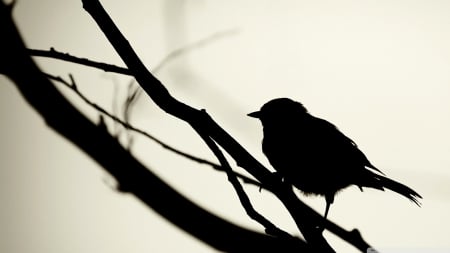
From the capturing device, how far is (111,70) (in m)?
1.81

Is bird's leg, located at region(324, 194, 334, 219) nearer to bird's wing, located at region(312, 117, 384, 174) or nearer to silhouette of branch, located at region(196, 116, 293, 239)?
bird's wing, located at region(312, 117, 384, 174)

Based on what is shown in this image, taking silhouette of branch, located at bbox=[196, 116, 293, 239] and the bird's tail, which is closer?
silhouette of branch, located at bbox=[196, 116, 293, 239]

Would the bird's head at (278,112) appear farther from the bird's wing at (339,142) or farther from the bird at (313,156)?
the bird's wing at (339,142)

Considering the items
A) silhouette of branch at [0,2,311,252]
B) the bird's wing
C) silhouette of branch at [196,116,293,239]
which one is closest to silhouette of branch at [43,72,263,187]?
silhouette of branch at [196,116,293,239]

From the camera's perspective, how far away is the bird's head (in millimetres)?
3715

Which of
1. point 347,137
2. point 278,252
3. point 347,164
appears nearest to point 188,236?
point 278,252

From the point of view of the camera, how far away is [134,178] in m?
3.08

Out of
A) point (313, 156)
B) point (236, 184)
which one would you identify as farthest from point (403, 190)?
point (236, 184)

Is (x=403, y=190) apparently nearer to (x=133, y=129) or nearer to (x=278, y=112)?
(x=278, y=112)

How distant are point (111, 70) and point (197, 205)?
1561 mm

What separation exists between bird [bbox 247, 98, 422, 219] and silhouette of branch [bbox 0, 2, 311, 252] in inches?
23.1

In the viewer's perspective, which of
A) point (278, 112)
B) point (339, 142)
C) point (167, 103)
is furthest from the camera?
point (278, 112)

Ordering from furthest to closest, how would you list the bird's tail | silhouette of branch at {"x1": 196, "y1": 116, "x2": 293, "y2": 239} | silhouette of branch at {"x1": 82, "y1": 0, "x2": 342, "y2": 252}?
the bird's tail
silhouette of branch at {"x1": 196, "y1": 116, "x2": 293, "y2": 239}
silhouette of branch at {"x1": 82, "y1": 0, "x2": 342, "y2": 252}

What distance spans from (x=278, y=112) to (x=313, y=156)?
595mm
